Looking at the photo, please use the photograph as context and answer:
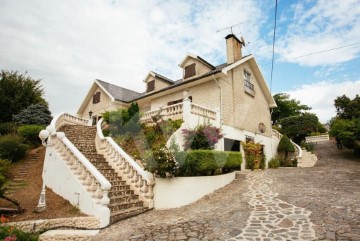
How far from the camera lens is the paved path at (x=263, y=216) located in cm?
560

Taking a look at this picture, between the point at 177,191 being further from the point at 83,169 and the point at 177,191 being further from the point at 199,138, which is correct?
the point at 83,169

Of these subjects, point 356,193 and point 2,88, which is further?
point 2,88

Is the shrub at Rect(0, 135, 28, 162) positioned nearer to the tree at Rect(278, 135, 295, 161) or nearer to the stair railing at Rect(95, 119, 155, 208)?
the stair railing at Rect(95, 119, 155, 208)

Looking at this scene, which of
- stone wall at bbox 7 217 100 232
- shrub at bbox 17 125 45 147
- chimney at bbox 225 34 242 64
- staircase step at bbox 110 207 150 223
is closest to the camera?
stone wall at bbox 7 217 100 232

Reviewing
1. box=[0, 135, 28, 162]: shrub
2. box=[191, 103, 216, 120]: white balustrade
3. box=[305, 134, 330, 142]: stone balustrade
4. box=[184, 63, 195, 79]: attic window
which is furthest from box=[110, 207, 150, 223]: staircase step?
box=[305, 134, 330, 142]: stone balustrade

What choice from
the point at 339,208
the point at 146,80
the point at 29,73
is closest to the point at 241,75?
the point at 146,80

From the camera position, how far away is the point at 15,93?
75.5ft

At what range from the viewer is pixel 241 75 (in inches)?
698

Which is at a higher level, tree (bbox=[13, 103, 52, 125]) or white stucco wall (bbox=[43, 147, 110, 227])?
tree (bbox=[13, 103, 52, 125])

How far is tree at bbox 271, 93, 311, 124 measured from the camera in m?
37.9

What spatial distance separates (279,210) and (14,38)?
1305cm

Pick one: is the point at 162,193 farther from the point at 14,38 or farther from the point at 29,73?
the point at 29,73

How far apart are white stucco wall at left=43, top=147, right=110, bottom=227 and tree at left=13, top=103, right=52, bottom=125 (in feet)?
35.6

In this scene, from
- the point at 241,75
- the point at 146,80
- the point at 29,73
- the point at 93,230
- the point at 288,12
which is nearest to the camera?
the point at 93,230
